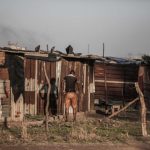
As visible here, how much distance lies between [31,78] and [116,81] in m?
7.90

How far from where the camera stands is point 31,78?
1720 centimetres

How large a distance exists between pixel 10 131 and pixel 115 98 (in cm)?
1151

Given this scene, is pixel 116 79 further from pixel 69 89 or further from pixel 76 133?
pixel 76 133

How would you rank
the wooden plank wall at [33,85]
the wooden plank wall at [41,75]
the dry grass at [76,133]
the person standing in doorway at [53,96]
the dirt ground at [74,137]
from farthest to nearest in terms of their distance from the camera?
the person standing in doorway at [53,96] < the wooden plank wall at [41,75] < the wooden plank wall at [33,85] < the dry grass at [76,133] < the dirt ground at [74,137]

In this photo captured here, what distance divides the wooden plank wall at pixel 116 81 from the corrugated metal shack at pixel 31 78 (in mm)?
3883

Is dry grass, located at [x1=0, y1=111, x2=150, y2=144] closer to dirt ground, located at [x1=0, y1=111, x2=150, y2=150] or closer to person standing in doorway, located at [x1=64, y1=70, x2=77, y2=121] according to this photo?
dirt ground, located at [x1=0, y1=111, x2=150, y2=150]

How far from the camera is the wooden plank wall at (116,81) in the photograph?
938 inches

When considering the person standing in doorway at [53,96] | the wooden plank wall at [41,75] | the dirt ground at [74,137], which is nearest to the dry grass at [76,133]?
the dirt ground at [74,137]

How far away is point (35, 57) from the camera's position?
17.0m

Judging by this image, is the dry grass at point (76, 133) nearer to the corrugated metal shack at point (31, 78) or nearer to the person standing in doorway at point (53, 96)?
the corrugated metal shack at point (31, 78)

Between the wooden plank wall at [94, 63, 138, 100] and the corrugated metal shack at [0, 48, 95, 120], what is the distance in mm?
3883

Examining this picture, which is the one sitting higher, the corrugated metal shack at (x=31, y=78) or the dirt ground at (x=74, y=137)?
the corrugated metal shack at (x=31, y=78)

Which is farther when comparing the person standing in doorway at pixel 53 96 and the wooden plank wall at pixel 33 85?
the person standing in doorway at pixel 53 96

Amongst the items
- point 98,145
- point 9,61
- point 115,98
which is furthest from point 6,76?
point 115,98
